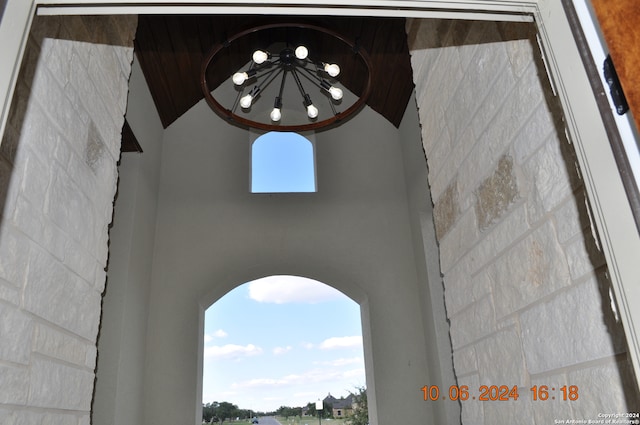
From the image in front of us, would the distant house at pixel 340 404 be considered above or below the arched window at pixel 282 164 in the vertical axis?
below

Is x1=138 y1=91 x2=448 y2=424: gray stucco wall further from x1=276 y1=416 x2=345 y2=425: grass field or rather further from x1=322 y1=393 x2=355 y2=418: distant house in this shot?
x1=276 y1=416 x2=345 y2=425: grass field

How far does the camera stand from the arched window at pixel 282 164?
5.18m

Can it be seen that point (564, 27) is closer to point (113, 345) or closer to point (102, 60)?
point (102, 60)

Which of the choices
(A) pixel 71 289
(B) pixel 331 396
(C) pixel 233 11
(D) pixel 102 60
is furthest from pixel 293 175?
(C) pixel 233 11

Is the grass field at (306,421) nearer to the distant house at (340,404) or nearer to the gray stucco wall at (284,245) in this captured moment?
the distant house at (340,404)

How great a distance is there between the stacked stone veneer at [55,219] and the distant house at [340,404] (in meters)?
4.90

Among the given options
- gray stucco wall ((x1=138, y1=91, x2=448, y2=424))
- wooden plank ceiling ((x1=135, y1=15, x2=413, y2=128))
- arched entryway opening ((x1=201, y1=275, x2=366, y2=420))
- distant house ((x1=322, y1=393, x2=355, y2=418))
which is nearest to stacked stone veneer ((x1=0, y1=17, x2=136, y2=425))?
wooden plank ceiling ((x1=135, y1=15, x2=413, y2=128))

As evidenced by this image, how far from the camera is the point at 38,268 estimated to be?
120 cm

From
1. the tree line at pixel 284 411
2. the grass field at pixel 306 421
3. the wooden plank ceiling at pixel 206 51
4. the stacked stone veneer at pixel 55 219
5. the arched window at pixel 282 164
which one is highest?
the wooden plank ceiling at pixel 206 51

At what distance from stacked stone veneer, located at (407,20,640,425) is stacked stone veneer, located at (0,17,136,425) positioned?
113cm

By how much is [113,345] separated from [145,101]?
2151mm

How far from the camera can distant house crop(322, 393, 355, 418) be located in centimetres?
593

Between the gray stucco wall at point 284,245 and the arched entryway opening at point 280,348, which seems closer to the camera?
the gray stucco wall at point 284,245
